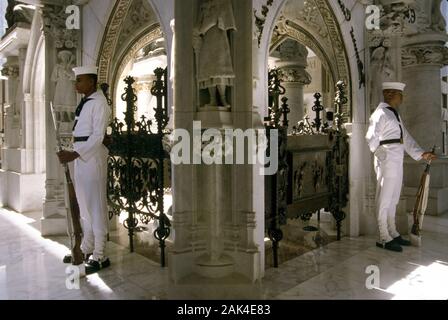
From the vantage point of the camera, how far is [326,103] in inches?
498

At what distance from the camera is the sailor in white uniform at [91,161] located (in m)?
3.71

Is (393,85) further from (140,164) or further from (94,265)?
(94,265)

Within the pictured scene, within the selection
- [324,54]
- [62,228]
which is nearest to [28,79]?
[62,228]

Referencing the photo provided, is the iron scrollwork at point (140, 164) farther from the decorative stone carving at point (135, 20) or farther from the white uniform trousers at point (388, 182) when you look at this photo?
the white uniform trousers at point (388, 182)

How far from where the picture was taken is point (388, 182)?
453 centimetres

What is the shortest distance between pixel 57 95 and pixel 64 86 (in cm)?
15

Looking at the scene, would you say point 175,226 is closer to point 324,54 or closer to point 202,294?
point 202,294

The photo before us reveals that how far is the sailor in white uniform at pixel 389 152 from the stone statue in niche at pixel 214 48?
88.2 inches

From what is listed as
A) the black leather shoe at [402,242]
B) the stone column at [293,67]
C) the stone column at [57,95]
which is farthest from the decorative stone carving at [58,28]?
the stone column at [293,67]

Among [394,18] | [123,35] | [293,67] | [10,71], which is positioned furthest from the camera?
[293,67]

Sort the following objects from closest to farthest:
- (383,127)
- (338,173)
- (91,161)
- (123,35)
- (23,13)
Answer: (91,161) → (383,127) → (338,173) → (123,35) → (23,13)

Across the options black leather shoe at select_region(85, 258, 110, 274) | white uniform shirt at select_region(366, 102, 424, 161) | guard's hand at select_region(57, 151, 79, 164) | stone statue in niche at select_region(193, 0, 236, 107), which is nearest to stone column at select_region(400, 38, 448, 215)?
white uniform shirt at select_region(366, 102, 424, 161)

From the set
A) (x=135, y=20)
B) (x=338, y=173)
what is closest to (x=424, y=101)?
(x=338, y=173)

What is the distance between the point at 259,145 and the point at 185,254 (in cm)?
114
